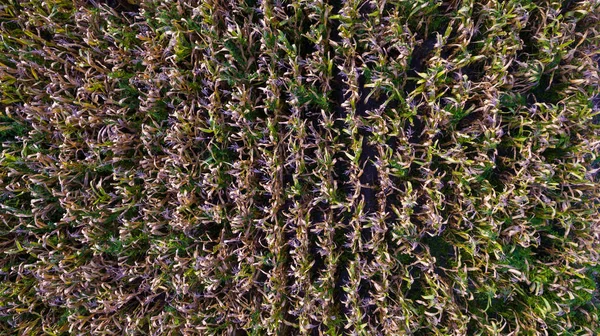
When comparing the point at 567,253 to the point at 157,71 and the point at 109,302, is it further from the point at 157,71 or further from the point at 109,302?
the point at 109,302

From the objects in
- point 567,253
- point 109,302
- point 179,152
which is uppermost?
point 179,152

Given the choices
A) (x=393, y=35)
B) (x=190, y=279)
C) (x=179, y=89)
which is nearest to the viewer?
(x=393, y=35)

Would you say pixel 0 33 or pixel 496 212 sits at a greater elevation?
pixel 0 33

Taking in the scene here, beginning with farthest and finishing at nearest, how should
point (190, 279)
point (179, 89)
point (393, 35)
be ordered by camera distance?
point (190, 279), point (179, 89), point (393, 35)

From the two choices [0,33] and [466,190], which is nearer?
[466,190]

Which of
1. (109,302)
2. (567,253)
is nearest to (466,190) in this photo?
(567,253)

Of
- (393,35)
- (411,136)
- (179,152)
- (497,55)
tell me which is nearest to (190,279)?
(179,152)
